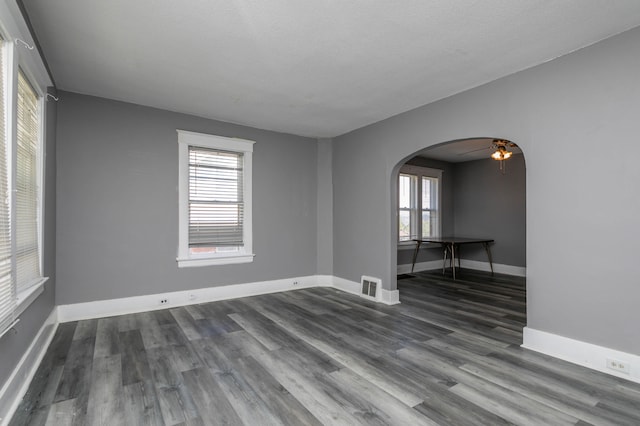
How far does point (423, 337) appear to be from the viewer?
321 centimetres

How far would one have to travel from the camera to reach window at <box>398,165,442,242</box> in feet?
22.9

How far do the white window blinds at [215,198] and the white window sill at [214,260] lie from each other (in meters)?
0.19

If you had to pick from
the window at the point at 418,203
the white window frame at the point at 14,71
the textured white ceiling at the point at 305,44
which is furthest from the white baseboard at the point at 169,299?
the window at the point at 418,203

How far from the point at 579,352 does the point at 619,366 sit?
0.82 feet

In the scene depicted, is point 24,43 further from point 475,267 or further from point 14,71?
point 475,267

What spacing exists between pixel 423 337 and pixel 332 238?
2.58 meters

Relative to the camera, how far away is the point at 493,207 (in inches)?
279

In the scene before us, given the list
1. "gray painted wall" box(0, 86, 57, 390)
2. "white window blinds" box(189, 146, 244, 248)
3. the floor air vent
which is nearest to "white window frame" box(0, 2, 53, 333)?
"gray painted wall" box(0, 86, 57, 390)

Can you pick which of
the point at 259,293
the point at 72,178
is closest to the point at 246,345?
the point at 259,293

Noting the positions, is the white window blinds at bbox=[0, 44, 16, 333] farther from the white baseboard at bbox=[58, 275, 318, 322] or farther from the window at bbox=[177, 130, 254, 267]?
the window at bbox=[177, 130, 254, 267]

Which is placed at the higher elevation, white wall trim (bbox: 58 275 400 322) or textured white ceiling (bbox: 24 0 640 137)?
textured white ceiling (bbox: 24 0 640 137)

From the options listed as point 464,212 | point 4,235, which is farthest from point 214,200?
point 464,212

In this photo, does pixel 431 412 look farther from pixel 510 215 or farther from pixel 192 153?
pixel 510 215

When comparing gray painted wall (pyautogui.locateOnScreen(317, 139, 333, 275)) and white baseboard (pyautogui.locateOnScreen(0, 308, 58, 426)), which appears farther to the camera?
gray painted wall (pyautogui.locateOnScreen(317, 139, 333, 275))
